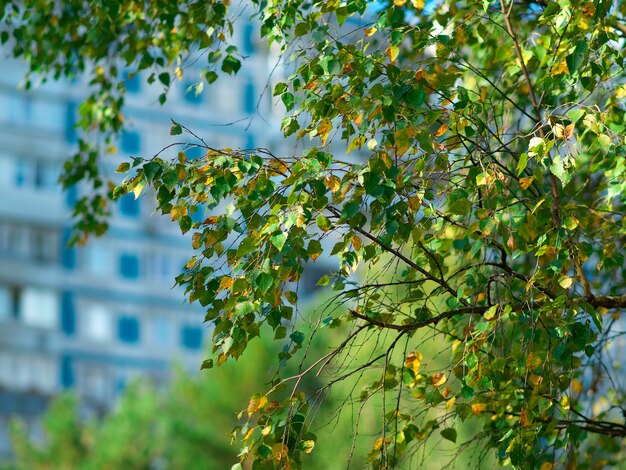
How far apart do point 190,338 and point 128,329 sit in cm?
289

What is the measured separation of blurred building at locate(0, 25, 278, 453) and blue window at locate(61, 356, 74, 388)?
5 centimetres

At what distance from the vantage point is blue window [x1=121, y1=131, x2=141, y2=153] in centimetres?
5400

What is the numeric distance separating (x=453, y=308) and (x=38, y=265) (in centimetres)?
4517

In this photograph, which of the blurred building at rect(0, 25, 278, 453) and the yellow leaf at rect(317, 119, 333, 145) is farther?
the blurred building at rect(0, 25, 278, 453)

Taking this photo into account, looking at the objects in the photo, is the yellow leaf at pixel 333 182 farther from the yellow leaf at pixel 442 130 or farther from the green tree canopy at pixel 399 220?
the yellow leaf at pixel 442 130

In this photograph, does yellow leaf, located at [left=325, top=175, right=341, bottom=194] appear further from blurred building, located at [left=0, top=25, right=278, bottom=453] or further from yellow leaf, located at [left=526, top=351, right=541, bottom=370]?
blurred building, located at [left=0, top=25, right=278, bottom=453]

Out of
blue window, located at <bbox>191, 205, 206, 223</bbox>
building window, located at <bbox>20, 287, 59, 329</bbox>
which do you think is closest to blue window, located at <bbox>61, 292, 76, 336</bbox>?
building window, located at <bbox>20, 287, 59, 329</bbox>

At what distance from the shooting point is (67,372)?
51.4 meters

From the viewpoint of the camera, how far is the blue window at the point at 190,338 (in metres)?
55.3

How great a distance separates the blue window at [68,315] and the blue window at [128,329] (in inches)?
87.7

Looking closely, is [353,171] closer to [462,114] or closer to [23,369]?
[462,114]

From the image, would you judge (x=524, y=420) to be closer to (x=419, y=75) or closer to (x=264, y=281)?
(x=264, y=281)

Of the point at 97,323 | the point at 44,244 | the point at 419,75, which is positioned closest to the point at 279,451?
the point at 419,75

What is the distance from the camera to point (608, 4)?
722 cm
